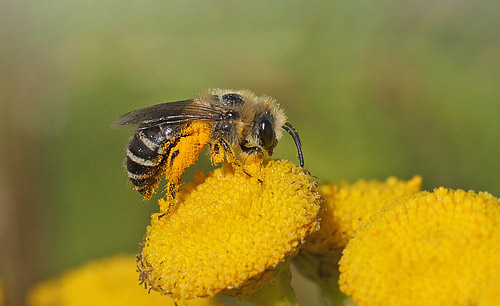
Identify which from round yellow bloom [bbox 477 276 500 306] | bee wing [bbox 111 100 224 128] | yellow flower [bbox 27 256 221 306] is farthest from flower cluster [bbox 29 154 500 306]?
yellow flower [bbox 27 256 221 306]

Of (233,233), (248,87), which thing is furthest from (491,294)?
(248,87)

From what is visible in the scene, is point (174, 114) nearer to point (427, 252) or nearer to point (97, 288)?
point (427, 252)

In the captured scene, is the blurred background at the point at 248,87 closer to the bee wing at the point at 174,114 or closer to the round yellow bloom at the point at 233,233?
the bee wing at the point at 174,114

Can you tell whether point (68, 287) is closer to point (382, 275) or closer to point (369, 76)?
point (382, 275)

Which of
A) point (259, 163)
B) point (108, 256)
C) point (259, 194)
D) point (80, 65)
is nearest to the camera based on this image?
point (259, 194)

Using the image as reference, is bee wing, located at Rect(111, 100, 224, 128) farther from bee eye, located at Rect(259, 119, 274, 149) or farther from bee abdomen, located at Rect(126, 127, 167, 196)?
bee eye, located at Rect(259, 119, 274, 149)

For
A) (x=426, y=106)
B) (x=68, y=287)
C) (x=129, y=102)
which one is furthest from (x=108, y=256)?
(x=426, y=106)
